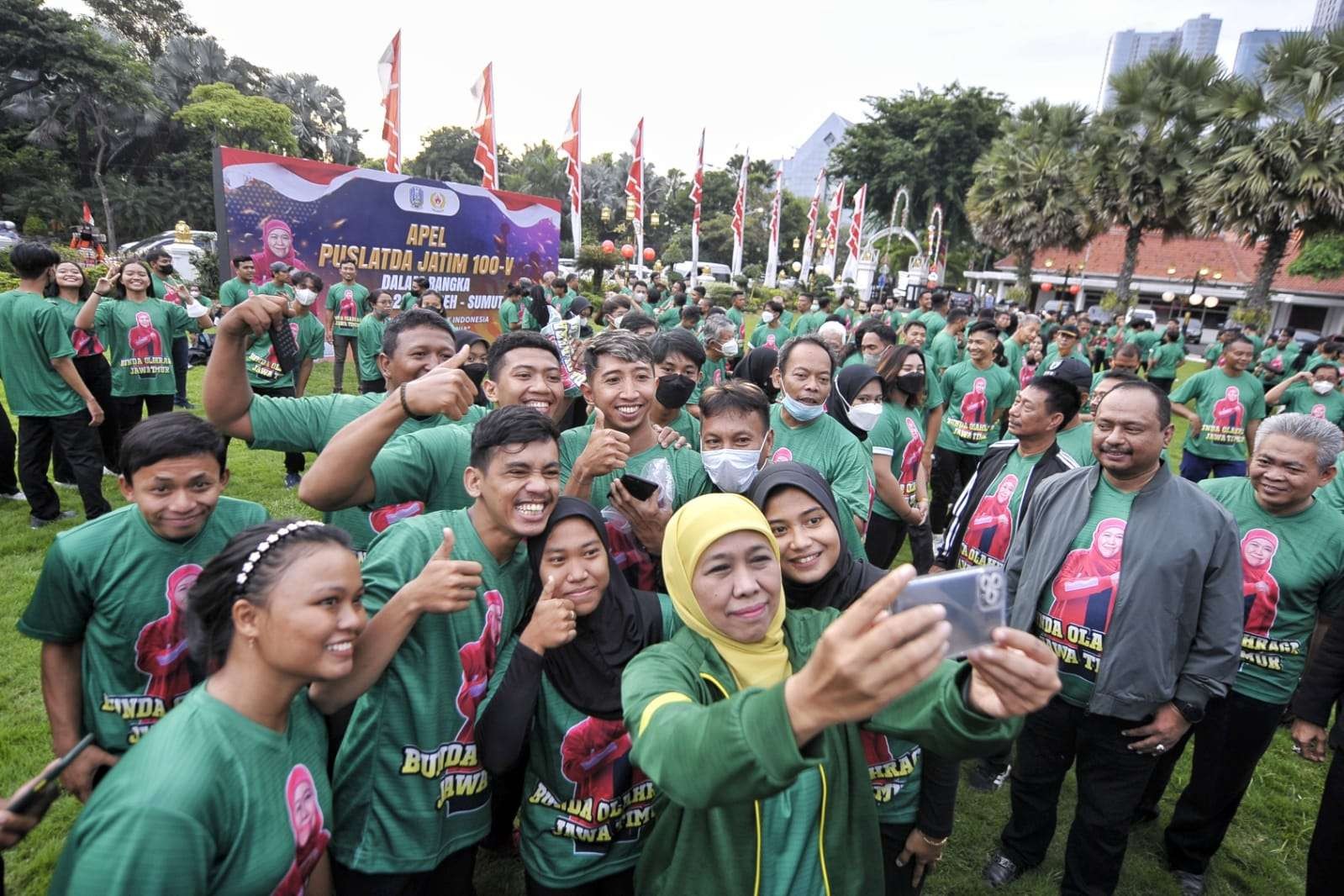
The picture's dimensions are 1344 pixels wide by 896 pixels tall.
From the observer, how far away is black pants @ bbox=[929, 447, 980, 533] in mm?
6879

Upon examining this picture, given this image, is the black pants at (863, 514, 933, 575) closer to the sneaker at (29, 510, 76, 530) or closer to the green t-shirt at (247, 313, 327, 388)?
the green t-shirt at (247, 313, 327, 388)

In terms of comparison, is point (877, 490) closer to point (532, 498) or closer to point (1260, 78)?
point (532, 498)

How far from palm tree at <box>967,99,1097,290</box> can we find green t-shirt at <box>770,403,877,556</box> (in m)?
23.8

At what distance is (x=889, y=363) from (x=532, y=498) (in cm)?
358

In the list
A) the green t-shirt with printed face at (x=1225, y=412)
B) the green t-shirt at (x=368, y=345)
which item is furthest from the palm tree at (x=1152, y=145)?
the green t-shirt at (x=368, y=345)

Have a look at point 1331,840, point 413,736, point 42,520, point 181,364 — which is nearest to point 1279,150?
point 1331,840

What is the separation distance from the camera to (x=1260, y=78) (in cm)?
1717

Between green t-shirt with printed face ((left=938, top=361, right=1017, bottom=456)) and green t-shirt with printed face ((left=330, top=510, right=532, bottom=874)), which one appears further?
green t-shirt with printed face ((left=938, top=361, right=1017, bottom=456))

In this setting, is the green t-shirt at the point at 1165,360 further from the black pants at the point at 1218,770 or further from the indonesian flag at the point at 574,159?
the indonesian flag at the point at 574,159

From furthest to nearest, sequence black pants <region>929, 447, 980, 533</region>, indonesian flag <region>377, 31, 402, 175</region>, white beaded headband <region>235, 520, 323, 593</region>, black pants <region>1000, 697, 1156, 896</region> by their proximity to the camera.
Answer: indonesian flag <region>377, 31, 402, 175</region> → black pants <region>929, 447, 980, 533</region> → black pants <region>1000, 697, 1156, 896</region> → white beaded headband <region>235, 520, 323, 593</region>

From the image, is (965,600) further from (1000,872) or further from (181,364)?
(181,364)

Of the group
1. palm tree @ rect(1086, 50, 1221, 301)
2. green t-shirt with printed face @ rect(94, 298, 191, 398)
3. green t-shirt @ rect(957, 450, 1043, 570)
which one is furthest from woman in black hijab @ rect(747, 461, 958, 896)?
palm tree @ rect(1086, 50, 1221, 301)

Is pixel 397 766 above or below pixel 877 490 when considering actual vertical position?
below

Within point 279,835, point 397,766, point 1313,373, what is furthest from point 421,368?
point 1313,373
